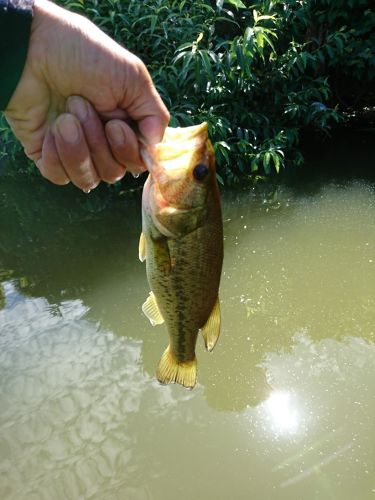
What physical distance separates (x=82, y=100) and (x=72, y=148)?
17cm

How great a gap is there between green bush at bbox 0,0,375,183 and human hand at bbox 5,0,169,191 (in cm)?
450

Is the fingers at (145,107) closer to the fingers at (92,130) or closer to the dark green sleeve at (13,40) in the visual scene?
the fingers at (92,130)

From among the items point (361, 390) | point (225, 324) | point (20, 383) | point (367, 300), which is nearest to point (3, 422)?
point (20, 383)

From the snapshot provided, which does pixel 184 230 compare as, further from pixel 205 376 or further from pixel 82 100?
pixel 205 376

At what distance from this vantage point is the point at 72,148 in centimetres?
171

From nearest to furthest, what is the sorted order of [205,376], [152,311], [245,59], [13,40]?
[13,40]
[152,311]
[205,376]
[245,59]

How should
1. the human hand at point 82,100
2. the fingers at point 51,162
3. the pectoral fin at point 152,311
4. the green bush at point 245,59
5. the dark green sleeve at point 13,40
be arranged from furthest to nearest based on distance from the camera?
the green bush at point 245,59 → the pectoral fin at point 152,311 → the fingers at point 51,162 → the human hand at point 82,100 → the dark green sleeve at point 13,40

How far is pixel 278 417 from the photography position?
3.66 m

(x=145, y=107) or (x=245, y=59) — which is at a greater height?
(x=145, y=107)

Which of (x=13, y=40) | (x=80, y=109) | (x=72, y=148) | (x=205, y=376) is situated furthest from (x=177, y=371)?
(x=205, y=376)

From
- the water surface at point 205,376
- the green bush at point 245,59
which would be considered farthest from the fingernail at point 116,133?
the green bush at point 245,59

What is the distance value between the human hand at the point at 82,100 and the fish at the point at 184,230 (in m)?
0.11

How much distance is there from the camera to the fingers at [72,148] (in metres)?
1.69

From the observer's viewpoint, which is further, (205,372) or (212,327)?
(205,372)
